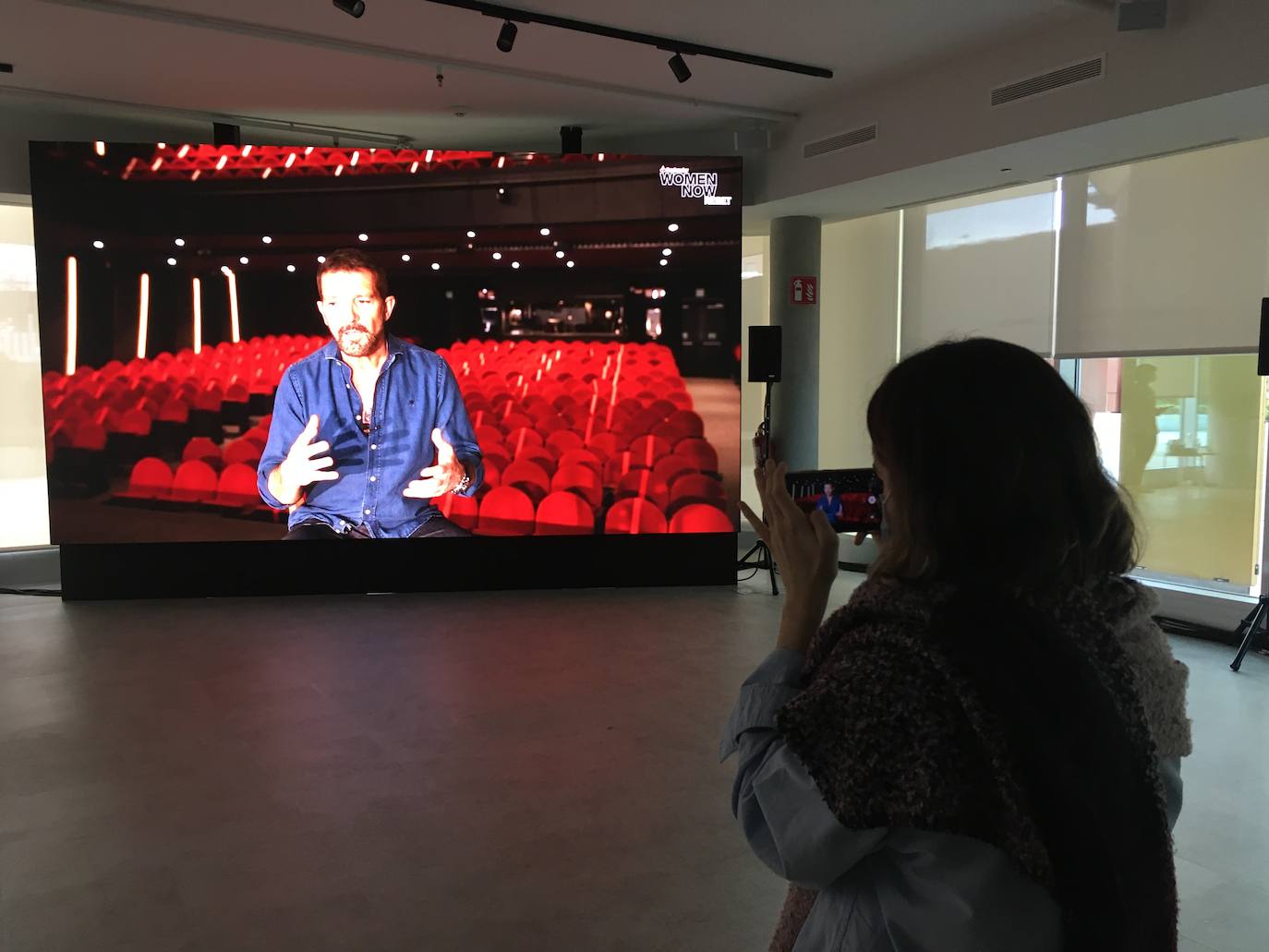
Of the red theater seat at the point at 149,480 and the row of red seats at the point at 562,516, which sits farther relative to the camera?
the row of red seats at the point at 562,516

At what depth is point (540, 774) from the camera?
11.8 ft

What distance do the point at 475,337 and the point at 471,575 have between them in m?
1.77

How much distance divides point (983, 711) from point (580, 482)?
5.97 meters

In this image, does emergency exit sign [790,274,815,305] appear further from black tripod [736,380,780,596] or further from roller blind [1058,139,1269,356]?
roller blind [1058,139,1269,356]

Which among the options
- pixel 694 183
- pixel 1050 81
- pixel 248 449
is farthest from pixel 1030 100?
pixel 248 449

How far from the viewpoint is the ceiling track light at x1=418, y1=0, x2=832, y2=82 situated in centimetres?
467

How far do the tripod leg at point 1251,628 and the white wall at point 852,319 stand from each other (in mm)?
3062

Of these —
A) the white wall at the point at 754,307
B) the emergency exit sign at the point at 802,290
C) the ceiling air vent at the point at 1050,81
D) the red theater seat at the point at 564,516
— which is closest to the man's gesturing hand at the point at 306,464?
the red theater seat at the point at 564,516

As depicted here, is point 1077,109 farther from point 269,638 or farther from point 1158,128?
point 269,638

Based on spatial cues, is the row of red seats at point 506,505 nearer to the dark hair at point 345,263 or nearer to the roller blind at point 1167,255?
the dark hair at point 345,263

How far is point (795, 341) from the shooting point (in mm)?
7414

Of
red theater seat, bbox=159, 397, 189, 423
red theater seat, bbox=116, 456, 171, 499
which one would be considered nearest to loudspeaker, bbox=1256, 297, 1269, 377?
red theater seat, bbox=159, 397, 189, 423

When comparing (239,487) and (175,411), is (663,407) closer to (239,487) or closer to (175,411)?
(239,487)

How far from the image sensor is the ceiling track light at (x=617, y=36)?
4.67 m
